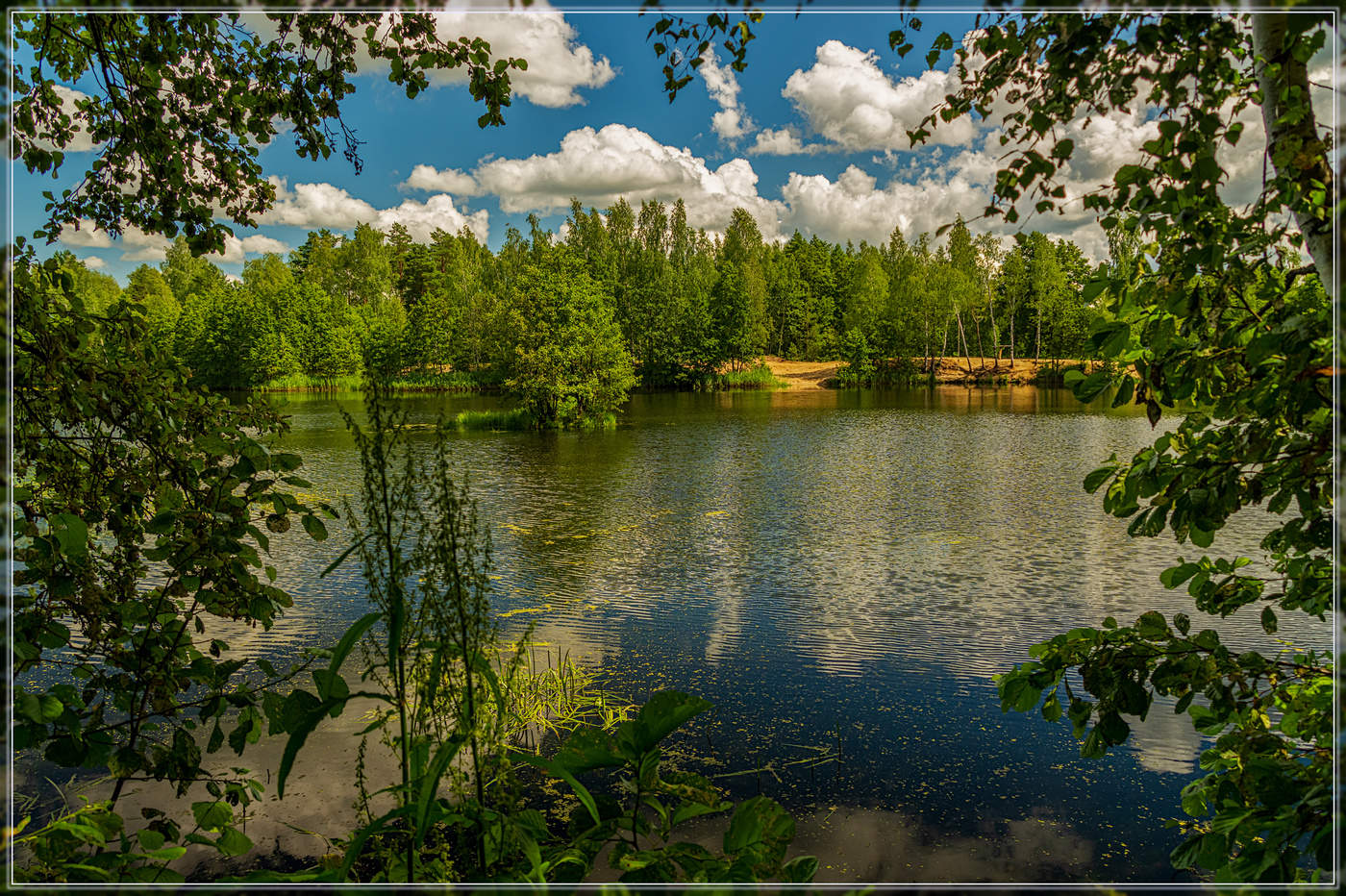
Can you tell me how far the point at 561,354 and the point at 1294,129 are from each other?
90.8 feet

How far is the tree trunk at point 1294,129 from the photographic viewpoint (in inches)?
71.5

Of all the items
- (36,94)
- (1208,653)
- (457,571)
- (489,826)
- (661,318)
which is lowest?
(489,826)

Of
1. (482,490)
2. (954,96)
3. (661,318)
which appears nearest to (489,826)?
(954,96)

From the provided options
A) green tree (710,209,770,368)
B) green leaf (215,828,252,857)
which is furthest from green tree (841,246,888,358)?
green leaf (215,828,252,857)

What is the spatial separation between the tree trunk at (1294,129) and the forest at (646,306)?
95.3ft

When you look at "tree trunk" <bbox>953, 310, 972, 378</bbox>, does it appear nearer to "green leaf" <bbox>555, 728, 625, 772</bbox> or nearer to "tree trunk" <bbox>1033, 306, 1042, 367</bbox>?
"tree trunk" <bbox>1033, 306, 1042, 367</bbox>

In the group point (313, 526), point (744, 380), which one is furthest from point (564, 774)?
point (744, 380)

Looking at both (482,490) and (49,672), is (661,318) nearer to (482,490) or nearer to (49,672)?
(482,490)

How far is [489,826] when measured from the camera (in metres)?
2.20

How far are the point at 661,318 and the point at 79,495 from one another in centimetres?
5180

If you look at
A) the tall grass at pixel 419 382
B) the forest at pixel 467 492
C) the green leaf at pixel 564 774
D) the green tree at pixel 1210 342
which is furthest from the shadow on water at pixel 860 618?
the tall grass at pixel 419 382

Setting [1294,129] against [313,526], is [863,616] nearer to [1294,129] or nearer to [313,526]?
[313,526]

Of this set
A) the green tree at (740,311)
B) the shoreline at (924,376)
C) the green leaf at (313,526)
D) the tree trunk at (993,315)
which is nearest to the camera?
the green leaf at (313,526)

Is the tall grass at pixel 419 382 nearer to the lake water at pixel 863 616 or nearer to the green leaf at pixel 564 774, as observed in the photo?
the lake water at pixel 863 616
